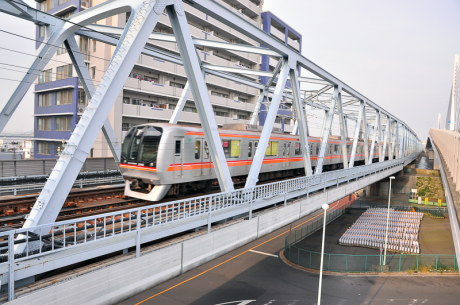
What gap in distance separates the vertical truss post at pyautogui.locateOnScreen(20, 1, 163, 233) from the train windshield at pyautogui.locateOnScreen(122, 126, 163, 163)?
5.05m

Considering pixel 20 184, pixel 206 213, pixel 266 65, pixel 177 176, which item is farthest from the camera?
pixel 266 65

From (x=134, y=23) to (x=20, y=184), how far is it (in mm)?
10998

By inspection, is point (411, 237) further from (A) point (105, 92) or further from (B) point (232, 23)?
(A) point (105, 92)

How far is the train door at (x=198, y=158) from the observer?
12.6m

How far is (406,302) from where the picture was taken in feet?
43.0

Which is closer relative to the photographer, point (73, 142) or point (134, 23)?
point (73, 142)

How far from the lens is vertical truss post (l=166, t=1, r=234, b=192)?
303 inches

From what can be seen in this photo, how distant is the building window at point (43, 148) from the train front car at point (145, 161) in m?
19.3

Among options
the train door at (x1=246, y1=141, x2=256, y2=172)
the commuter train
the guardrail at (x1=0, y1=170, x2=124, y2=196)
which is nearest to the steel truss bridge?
the commuter train

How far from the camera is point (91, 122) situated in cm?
611

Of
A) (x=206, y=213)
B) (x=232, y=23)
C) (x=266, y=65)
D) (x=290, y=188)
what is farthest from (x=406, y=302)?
(x=266, y=65)

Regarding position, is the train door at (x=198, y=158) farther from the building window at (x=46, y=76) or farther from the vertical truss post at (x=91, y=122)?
the building window at (x=46, y=76)

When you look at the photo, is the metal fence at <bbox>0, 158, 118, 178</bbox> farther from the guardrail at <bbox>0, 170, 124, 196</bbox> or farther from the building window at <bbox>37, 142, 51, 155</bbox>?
the building window at <bbox>37, 142, 51, 155</bbox>

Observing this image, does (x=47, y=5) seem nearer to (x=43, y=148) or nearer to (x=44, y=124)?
(x=44, y=124)
